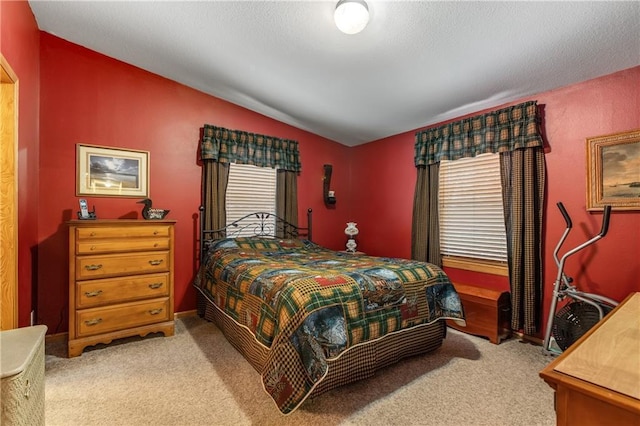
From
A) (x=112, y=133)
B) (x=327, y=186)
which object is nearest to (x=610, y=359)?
(x=112, y=133)

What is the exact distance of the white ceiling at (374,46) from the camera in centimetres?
202

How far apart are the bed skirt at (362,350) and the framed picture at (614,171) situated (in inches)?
67.8

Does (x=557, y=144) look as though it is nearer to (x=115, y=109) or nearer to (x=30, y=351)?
(x=30, y=351)

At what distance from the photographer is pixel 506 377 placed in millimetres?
2236

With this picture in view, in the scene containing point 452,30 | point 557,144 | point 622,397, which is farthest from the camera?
point 557,144

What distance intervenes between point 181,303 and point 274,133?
256 cm

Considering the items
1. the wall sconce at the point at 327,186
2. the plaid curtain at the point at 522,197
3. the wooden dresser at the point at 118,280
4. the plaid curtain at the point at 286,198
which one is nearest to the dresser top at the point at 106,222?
the wooden dresser at the point at 118,280

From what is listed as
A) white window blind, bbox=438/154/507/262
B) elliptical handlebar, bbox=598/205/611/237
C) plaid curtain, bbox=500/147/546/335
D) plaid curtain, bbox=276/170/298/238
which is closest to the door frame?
plaid curtain, bbox=276/170/298/238

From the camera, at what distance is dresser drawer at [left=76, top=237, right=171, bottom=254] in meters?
2.54

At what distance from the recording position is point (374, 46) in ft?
7.95

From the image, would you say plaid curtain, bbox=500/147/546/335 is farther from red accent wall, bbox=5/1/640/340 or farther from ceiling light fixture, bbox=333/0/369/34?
ceiling light fixture, bbox=333/0/369/34

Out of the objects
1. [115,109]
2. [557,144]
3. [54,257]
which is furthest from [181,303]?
[557,144]

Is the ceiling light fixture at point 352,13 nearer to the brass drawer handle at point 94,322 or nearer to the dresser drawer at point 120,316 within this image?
the dresser drawer at point 120,316

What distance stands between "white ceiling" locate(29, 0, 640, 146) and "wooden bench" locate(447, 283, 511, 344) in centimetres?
201
